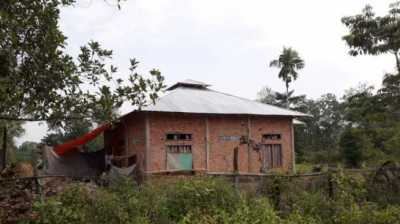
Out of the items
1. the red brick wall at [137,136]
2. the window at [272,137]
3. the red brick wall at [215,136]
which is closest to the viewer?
the red brick wall at [215,136]

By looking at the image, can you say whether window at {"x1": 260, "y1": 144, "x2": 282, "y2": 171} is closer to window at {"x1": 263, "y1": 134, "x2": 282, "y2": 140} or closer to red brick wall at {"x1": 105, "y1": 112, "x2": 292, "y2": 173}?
red brick wall at {"x1": 105, "y1": 112, "x2": 292, "y2": 173}

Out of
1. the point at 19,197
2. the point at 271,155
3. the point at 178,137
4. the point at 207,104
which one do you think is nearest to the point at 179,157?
the point at 178,137

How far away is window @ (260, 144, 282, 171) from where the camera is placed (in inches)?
706

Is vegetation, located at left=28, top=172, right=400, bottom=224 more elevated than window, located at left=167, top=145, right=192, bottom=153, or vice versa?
window, located at left=167, top=145, right=192, bottom=153

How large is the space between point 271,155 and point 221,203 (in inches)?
428

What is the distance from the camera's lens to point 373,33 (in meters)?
19.6

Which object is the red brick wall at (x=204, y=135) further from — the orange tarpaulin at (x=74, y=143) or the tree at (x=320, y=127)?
the tree at (x=320, y=127)

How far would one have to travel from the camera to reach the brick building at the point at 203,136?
16031 millimetres

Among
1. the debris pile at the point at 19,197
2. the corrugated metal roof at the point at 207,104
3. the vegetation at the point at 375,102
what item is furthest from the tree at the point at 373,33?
the debris pile at the point at 19,197

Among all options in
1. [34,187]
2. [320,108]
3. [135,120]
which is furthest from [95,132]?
[320,108]

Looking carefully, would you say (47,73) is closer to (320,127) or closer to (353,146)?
(353,146)

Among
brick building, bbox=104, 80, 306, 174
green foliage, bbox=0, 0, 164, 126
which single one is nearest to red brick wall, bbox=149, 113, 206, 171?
brick building, bbox=104, 80, 306, 174

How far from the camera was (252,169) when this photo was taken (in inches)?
694

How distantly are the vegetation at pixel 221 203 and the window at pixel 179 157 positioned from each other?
7.69 meters
